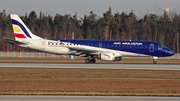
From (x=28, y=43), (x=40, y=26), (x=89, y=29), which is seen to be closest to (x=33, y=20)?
(x=40, y=26)

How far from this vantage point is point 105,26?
130625 millimetres

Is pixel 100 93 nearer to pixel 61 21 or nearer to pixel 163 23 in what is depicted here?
pixel 163 23

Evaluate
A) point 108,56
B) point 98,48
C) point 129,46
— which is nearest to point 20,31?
point 98,48

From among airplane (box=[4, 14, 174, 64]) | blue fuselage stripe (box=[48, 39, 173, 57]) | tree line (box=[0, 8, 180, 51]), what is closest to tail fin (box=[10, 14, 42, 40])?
airplane (box=[4, 14, 174, 64])

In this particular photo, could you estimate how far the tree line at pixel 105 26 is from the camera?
12200 centimetres

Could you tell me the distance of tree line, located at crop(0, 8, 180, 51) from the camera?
12200 centimetres

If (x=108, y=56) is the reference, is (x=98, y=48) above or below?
above

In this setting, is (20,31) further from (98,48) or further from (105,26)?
(105,26)

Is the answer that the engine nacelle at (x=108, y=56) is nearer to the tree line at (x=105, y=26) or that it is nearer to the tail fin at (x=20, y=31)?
the tail fin at (x=20, y=31)

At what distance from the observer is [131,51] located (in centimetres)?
5691

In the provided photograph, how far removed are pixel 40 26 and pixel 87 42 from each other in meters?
80.9

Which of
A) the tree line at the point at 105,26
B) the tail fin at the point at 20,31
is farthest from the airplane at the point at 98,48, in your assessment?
the tree line at the point at 105,26

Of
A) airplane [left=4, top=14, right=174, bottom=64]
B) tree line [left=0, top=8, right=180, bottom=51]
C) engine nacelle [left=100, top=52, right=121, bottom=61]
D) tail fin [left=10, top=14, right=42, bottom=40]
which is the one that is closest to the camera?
engine nacelle [left=100, top=52, right=121, bottom=61]

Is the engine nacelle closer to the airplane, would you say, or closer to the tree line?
the airplane
